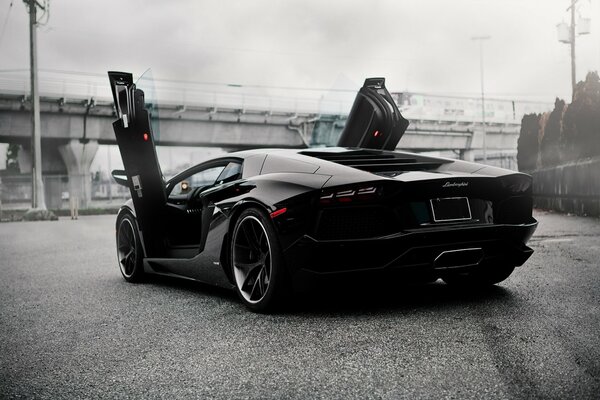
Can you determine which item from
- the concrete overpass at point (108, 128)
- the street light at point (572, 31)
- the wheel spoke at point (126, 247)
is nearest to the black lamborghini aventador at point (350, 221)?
the wheel spoke at point (126, 247)

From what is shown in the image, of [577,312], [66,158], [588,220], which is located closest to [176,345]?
[577,312]

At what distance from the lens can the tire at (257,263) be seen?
14.6ft

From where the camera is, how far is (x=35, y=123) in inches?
1318

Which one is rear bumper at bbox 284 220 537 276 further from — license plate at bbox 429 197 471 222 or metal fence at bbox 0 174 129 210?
metal fence at bbox 0 174 129 210

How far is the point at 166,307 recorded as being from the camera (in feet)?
17.4

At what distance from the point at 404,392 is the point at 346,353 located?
713 mm

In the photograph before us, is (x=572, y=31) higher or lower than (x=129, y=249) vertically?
higher

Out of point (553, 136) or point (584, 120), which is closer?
point (584, 120)

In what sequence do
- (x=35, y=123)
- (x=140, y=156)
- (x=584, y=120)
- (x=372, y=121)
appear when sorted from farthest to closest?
(x=35, y=123)
(x=584, y=120)
(x=372, y=121)
(x=140, y=156)

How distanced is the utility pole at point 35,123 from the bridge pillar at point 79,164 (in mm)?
7764

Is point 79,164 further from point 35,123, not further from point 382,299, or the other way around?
point 382,299

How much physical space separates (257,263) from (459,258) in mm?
1399

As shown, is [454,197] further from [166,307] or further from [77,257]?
[77,257]

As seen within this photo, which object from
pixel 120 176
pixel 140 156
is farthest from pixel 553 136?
pixel 140 156
